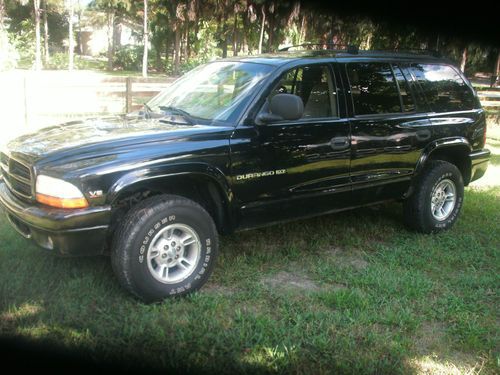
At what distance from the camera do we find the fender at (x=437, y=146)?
5.26 metres

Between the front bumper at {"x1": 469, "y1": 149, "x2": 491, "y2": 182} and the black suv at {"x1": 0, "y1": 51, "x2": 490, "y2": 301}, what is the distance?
0.12ft

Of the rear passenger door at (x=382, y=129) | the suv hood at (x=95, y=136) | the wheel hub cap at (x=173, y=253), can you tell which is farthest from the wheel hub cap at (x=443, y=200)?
the wheel hub cap at (x=173, y=253)

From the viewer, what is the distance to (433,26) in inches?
56.0

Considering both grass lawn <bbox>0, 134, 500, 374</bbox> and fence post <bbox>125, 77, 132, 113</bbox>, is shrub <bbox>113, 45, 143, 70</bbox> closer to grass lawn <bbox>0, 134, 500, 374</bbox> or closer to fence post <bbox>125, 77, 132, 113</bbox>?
fence post <bbox>125, 77, 132, 113</bbox>

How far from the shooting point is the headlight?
3.36 metres

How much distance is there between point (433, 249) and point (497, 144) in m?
9.26

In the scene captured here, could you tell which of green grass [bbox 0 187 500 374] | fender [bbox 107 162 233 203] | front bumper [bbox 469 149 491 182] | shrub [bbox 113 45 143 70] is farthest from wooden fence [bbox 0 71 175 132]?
shrub [bbox 113 45 143 70]

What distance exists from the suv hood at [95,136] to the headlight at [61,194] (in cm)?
20

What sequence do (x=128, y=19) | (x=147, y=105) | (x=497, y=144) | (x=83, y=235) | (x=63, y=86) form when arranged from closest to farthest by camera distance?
(x=83, y=235) < (x=147, y=105) < (x=63, y=86) < (x=497, y=144) < (x=128, y=19)

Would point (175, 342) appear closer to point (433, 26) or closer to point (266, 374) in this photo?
point (266, 374)

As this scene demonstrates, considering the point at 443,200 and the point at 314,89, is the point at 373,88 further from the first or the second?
the point at 443,200

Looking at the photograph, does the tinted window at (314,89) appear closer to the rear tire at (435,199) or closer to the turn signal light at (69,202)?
the rear tire at (435,199)

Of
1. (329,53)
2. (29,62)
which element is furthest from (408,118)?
(29,62)

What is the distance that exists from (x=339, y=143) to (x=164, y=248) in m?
1.84
